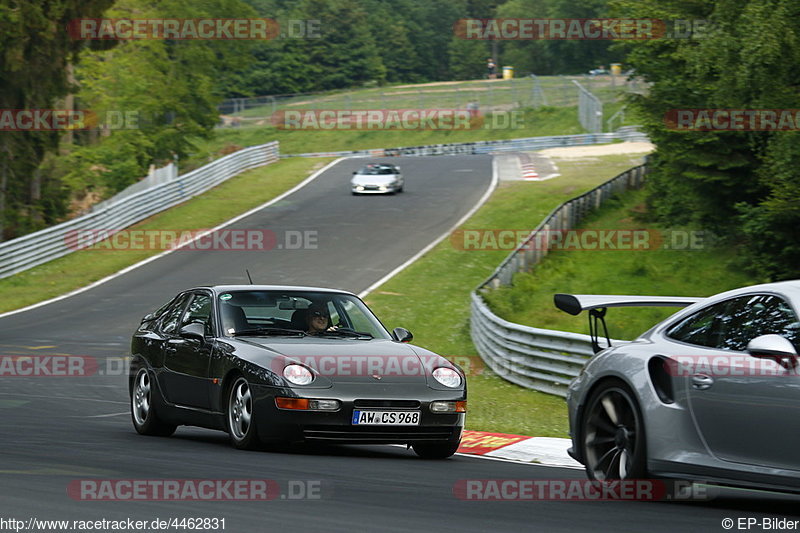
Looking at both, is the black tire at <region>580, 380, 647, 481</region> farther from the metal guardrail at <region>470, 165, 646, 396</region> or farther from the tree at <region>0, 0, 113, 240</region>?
the tree at <region>0, 0, 113, 240</region>

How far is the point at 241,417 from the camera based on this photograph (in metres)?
9.62

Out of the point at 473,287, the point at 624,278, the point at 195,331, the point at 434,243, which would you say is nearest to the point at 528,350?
the point at 195,331

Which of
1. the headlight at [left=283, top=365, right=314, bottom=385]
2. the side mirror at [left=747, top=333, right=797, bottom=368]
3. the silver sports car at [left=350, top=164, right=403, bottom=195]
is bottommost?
the silver sports car at [left=350, top=164, right=403, bottom=195]

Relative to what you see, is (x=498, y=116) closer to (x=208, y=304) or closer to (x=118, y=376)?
(x=118, y=376)

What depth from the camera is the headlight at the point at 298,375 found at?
30.5 feet

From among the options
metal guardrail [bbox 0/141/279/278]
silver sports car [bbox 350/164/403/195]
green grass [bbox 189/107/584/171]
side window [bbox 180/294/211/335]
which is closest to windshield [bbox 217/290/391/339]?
side window [bbox 180/294/211/335]

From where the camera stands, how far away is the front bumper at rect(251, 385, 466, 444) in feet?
30.3

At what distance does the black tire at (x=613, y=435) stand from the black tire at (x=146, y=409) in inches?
190

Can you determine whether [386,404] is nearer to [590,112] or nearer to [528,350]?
[528,350]

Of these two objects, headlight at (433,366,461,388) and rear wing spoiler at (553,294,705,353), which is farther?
headlight at (433,366,461,388)

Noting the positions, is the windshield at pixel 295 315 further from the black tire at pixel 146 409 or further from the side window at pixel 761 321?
the side window at pixel 761 321

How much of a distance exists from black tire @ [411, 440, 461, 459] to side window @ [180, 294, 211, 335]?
7.12 feet

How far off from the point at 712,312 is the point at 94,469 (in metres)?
3.97

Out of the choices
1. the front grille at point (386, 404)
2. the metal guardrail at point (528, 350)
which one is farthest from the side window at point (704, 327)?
the metal guardrail at point (528, 350)
